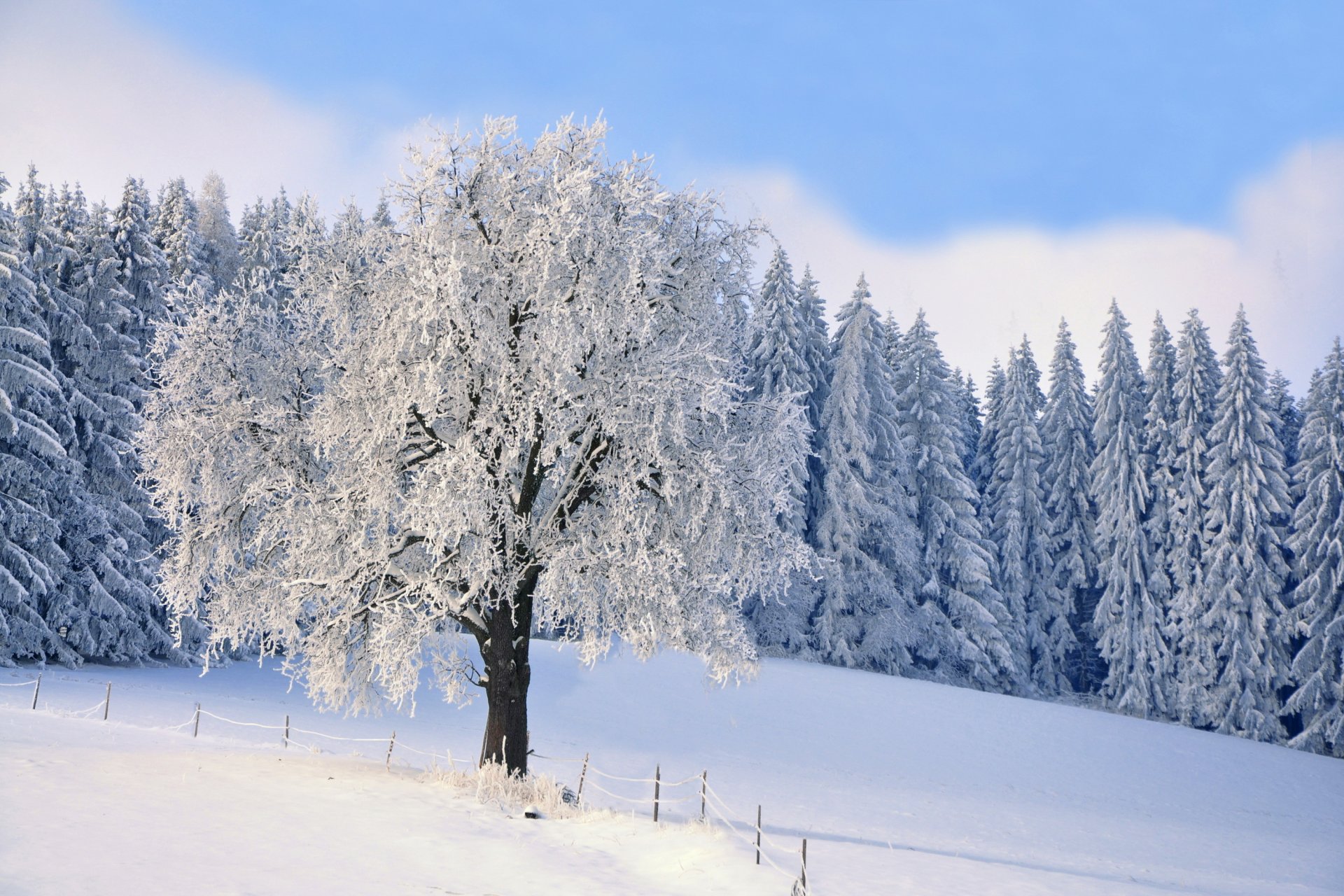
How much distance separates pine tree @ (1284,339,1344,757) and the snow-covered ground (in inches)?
86.6

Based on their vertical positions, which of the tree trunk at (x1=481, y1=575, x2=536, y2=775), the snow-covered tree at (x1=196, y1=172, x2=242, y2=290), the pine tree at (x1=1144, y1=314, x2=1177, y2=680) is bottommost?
the tree trunk at (x1=481, y1=575, x2=536, y2=775)

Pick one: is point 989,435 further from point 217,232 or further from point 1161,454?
point 217,232

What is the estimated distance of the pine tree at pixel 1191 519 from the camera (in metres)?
40.2

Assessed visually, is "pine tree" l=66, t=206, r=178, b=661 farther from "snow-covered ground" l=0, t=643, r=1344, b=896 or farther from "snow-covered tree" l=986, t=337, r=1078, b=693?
"snow-covered tree" l=986, t=337, r=1078, b=693

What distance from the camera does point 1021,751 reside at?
99.9ft

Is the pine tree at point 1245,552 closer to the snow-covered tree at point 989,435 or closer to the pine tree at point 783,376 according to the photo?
the snow-covered tree at point 989,435

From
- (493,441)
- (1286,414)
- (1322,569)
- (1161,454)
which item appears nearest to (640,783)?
(493,441)

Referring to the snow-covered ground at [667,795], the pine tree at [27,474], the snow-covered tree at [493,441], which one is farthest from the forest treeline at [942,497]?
the snow-covered tree at [493,441]

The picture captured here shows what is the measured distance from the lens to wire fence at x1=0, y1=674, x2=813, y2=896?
528 inches

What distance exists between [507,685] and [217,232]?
47854mm

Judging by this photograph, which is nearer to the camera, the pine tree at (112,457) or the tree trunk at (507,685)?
the tree trunk at (507,685)

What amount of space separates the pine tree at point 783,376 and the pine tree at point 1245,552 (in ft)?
56.2

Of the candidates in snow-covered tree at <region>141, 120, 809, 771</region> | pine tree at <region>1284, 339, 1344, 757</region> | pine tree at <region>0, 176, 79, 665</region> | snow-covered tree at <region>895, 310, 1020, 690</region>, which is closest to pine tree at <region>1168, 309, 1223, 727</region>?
pine tree at <region>1284, 339, 1344, 757</region>

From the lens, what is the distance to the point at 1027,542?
48594 mm
